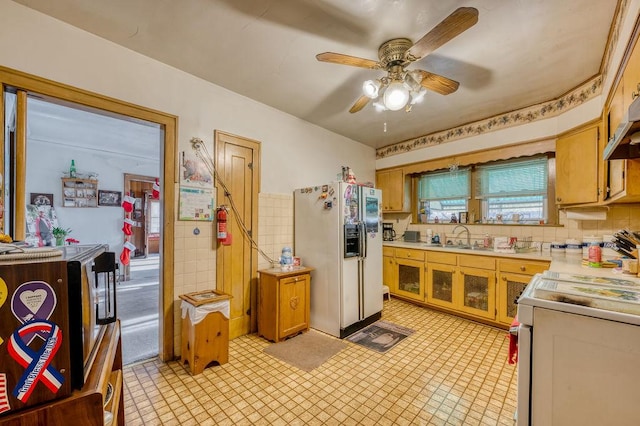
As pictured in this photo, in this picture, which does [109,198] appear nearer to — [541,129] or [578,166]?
[541,129]

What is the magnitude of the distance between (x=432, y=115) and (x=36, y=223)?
650 cm

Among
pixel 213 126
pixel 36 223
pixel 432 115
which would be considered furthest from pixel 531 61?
pixel 36 223

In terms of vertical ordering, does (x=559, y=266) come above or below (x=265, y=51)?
below

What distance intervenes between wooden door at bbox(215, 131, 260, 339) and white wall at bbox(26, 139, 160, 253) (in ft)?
13.8

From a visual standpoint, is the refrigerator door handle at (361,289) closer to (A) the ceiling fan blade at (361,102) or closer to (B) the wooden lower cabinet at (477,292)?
(B) the wooden lower cabinet at (477,292)

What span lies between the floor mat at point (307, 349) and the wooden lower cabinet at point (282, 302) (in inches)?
4.1

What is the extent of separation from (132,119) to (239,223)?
1.32 m

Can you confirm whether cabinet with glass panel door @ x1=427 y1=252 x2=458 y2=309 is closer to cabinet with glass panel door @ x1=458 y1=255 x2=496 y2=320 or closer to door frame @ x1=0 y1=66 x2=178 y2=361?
cabinet with glass panel door @ x1=458 y1=255 x2=496 y2=320

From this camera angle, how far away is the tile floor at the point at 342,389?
5.78 ft

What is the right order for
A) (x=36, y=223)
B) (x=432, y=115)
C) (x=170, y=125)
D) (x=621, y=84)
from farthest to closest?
(x=36, y=223) → (x=432, y=115) → (x=170, y=125) → (x=621, y=84)

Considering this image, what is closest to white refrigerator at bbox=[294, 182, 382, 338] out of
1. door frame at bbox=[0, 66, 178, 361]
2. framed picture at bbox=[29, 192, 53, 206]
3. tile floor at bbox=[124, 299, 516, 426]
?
tile floor at bbox=[124, 299, 516, 426]

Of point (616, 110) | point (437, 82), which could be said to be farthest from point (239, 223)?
point (616, 110)

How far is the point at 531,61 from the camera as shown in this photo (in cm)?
229

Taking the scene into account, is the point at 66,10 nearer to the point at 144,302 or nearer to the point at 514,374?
the point at 144,302
